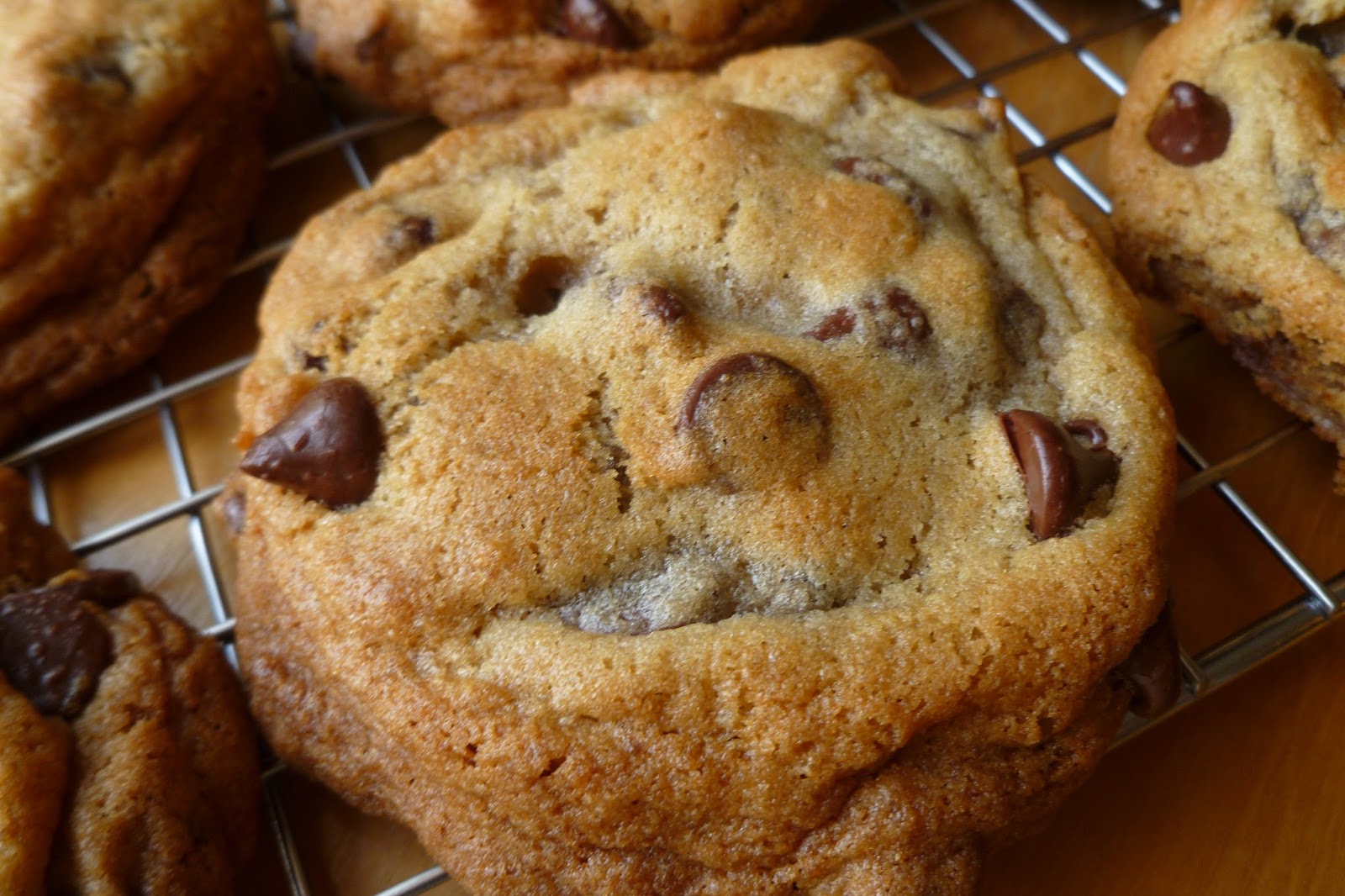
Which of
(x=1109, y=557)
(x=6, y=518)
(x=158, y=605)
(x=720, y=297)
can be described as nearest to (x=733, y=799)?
(x=1109, y=557)

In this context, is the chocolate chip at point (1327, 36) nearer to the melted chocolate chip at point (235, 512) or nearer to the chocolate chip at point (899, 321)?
the chocolate chip at point (899, 321)

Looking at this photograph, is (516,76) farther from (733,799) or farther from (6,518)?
(733,799)

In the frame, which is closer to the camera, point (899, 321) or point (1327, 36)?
point (899, 321)

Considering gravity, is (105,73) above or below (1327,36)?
above

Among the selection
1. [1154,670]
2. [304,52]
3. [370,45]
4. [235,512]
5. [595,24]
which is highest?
[304,52]

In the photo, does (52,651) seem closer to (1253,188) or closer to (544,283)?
(544,283)

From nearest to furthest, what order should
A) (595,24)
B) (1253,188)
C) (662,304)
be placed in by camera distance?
(662,304)
(1253,188)
(595,24)

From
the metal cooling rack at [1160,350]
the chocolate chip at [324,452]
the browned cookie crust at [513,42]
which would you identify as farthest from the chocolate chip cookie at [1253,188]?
the chocolate chip at [324,452]

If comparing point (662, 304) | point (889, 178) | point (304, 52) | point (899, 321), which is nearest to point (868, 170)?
point (889, 178)
